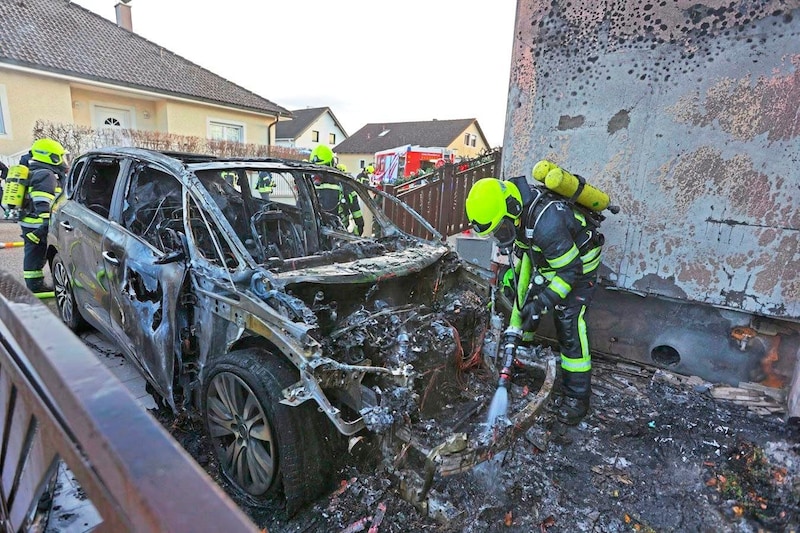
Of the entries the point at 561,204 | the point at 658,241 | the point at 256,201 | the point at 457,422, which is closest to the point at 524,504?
the point at 457,422

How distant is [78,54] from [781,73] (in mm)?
18228

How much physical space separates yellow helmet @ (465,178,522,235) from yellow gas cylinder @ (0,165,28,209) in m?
5.30

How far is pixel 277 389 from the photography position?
2.32 meters

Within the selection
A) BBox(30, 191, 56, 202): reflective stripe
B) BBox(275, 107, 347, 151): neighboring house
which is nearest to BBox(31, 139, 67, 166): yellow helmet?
BBox(30, 191, 56, 202): reflective stripe

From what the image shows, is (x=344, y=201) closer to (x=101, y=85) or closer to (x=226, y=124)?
(x=101, y=85)

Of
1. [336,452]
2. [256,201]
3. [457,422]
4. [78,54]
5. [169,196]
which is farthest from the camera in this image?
[78,54]

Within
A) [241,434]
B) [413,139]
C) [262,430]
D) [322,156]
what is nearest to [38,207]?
[322,156]

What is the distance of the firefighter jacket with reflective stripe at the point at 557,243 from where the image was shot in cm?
327

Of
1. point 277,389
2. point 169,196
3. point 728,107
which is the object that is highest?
point 728,107

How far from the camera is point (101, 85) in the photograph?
14.4 m

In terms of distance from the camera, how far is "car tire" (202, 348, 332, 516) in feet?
7.54

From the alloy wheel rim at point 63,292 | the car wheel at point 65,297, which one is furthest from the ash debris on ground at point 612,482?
the alloy wheel rim at point 63,292

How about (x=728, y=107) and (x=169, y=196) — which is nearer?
(x=728, y=107)

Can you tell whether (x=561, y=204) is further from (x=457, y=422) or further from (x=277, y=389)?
(x=277, y=389)
